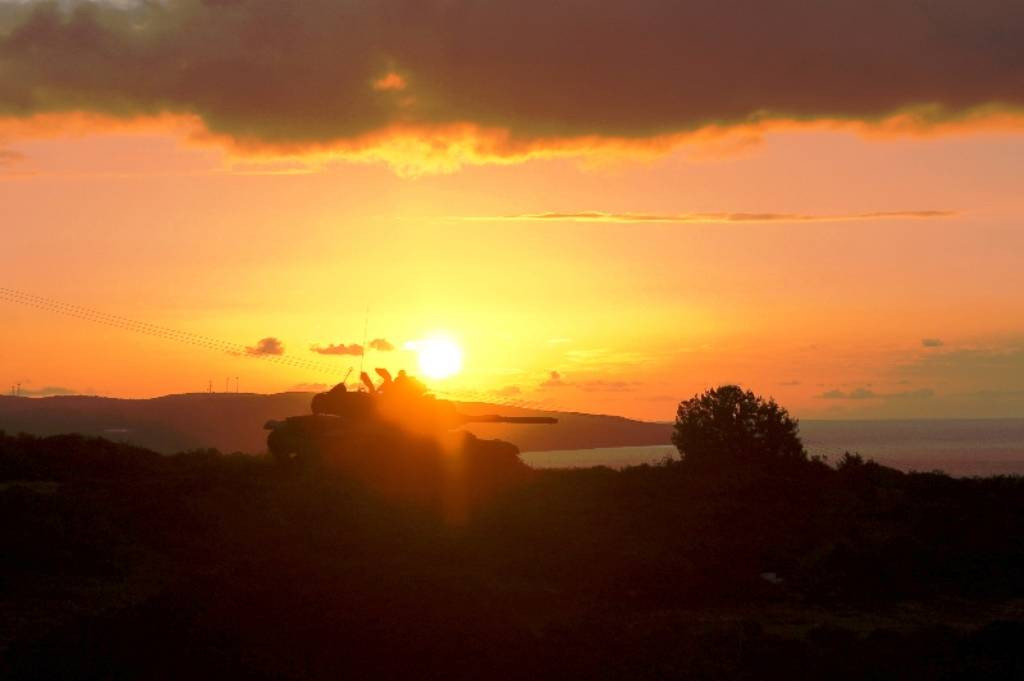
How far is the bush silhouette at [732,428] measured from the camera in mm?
43625

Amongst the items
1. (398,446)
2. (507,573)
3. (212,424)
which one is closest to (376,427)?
(398,446)

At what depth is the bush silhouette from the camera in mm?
43625

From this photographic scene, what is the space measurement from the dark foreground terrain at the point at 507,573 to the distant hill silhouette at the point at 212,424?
6939cm

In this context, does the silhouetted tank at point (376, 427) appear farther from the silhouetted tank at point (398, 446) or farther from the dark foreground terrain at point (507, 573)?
the dark foreground terrain at point (507, 573)

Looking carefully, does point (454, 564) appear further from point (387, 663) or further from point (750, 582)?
point (387, 663)

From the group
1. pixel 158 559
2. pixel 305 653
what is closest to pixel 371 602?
pixel 305 653

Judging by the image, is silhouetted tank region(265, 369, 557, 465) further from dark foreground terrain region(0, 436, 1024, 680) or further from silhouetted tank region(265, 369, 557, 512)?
dark foreground terrain region(0, 436, 1024, 680)

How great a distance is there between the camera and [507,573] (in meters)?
22.3

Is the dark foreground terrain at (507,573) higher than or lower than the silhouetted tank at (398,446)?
lower

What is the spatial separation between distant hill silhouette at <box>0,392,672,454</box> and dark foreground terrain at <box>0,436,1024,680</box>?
228 ft

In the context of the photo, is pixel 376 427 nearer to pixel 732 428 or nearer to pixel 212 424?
pixel 732 428

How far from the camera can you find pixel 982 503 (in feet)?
91.3

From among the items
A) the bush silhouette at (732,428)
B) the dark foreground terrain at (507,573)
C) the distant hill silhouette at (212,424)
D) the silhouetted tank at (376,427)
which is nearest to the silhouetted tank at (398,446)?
the silhouetted tank at (376,427)

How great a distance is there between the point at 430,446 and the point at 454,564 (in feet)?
32.3
